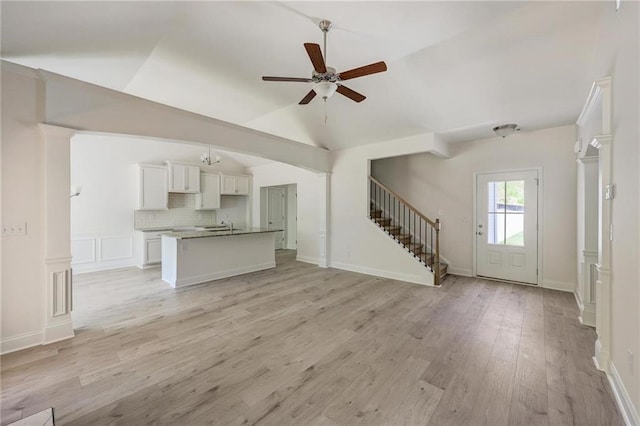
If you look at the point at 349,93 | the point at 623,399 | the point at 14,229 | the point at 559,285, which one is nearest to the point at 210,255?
the point at 14,229

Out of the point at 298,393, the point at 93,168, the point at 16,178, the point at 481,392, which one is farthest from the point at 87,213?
the point at 481,392

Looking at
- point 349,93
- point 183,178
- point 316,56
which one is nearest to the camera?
point 316,56

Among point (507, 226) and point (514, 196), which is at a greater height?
point (514, 196)

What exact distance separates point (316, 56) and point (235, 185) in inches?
258

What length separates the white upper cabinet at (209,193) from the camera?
752 centimetres

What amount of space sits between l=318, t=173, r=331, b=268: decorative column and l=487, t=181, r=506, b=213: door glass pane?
10.9 feet

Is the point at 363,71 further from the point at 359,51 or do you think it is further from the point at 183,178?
the point at 183,178

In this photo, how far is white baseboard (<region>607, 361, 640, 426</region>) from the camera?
5.31ft

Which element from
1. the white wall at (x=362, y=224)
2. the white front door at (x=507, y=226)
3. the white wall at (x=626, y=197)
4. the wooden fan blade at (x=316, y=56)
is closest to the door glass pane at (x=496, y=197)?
the white front door at (x=507, y=226)

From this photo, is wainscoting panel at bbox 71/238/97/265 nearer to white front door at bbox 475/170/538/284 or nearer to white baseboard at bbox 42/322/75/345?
white baseboard at bbox 42/322/75/345

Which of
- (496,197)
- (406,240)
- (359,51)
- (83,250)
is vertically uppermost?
(359,51)

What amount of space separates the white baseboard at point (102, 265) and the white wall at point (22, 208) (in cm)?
367

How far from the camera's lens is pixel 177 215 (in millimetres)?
7270

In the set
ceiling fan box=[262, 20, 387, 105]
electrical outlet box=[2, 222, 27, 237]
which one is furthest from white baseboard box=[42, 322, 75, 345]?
ceiling fan box=[262, 20, 387, 105]
